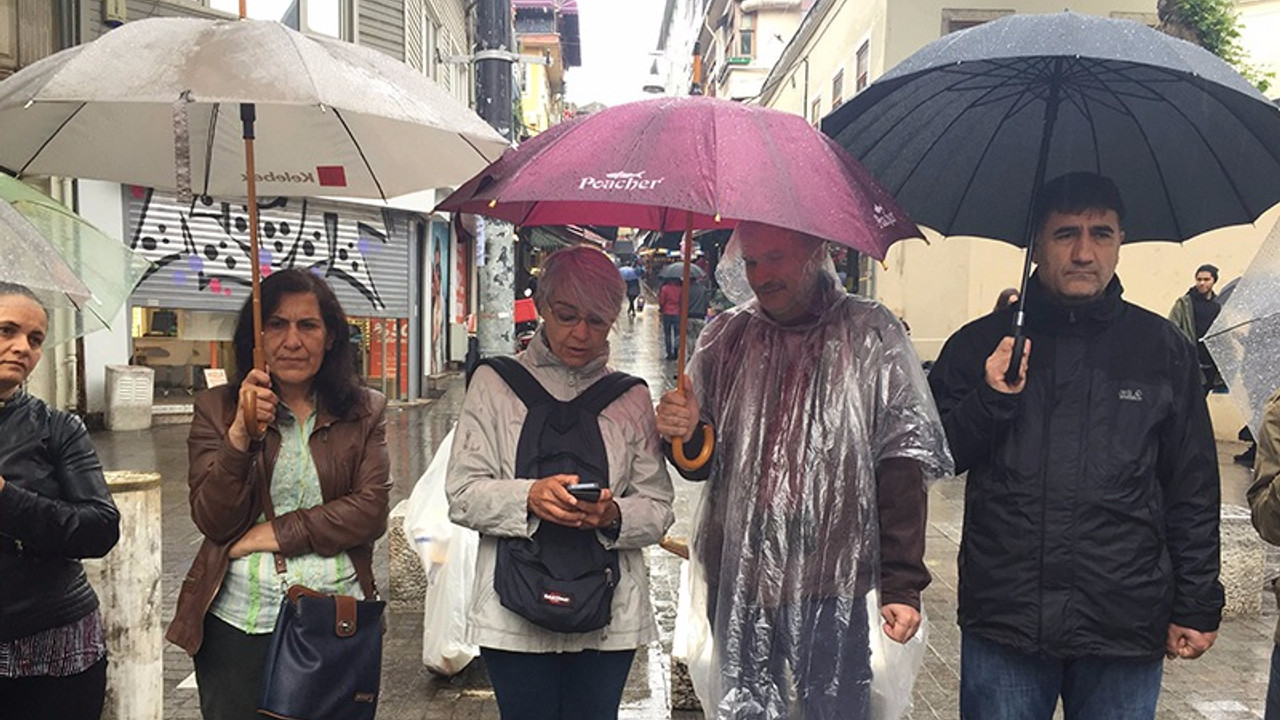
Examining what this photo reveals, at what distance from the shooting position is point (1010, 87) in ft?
8.98

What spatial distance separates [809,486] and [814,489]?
0.05 feet

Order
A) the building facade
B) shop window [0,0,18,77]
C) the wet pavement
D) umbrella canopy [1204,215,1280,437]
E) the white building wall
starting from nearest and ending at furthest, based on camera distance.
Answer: umbrella canopy [1204,215,1280,437], the wet pavement, shop window [0,0,18,77], the white building wall, the building facade

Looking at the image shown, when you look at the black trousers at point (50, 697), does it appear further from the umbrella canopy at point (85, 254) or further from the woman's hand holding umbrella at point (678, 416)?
the woman's hand holding umbrella at point (678, 416)

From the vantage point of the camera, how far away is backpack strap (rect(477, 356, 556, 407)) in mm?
2492

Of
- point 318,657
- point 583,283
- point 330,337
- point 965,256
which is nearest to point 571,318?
point 583,283

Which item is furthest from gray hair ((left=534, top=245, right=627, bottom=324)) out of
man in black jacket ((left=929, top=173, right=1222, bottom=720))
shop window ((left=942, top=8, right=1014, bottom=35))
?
shop window ((left=942, top=8, right=1014, bottom=35))

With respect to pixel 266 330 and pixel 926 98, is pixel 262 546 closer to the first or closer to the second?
pixel 266 330

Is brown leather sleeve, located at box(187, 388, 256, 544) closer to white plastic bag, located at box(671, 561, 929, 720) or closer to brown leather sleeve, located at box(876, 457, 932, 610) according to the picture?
white plastic bag, located at box(671, 561, 929, 720)

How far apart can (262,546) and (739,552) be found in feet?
4.10

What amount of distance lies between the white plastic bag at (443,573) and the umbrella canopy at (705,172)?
1865 millimetres

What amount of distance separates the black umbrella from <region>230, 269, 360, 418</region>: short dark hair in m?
1.54

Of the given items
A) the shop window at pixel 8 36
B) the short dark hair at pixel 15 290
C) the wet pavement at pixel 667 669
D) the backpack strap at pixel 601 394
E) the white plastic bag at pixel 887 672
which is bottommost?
the wet pavement at pixel 667 669

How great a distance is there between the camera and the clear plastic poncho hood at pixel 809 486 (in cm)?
251

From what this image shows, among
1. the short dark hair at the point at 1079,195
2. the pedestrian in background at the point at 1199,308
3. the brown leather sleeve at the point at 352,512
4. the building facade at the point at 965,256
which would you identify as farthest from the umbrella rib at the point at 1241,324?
the building facade at the point at 965,256
